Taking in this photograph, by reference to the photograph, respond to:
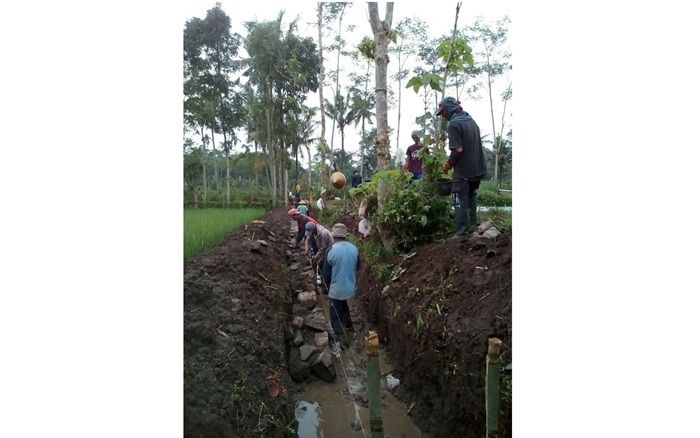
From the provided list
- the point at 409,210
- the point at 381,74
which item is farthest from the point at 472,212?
the point at 381,74

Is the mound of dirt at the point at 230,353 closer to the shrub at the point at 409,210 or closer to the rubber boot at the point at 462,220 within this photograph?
the shrub at the point at 409,210

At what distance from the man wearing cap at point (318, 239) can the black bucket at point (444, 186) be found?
1749mm

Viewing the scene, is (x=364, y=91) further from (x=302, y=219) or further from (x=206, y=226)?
(x=206, y=226)

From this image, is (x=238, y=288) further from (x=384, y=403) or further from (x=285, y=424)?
(x=384, y=403)

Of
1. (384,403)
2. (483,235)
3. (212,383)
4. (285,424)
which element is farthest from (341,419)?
(483,235)

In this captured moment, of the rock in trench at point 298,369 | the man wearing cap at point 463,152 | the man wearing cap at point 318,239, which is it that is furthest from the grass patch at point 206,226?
the man wearing cap at point 463,152

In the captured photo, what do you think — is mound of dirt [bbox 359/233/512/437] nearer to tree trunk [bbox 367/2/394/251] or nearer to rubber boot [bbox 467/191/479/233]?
rubber boot [bbox 467/191/479/233]

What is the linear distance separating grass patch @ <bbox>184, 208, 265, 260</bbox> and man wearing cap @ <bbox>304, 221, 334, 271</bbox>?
1.83m

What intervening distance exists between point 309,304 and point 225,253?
202 centimetres

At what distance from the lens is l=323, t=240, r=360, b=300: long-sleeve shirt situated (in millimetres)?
4191

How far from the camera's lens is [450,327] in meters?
2.76

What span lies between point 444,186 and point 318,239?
215 centimetres

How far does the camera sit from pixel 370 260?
16.7 ft

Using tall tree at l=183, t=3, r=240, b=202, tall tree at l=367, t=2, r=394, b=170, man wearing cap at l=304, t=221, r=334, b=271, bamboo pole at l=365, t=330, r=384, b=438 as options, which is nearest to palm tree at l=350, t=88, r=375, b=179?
tall tree at l=367, t=2, r=394, b=170
